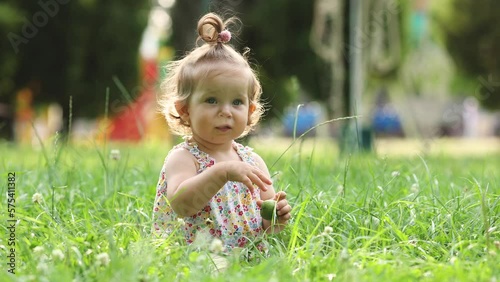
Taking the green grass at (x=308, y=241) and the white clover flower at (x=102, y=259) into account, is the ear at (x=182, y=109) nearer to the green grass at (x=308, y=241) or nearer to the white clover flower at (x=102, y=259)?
the green grass at (x=308, y=241)

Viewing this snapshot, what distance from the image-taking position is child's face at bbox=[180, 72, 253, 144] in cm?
287

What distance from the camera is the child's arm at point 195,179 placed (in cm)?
265

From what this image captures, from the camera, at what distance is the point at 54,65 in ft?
51.1

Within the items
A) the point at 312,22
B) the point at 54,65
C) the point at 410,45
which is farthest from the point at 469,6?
the point at 54,65

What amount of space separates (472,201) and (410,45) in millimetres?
15007

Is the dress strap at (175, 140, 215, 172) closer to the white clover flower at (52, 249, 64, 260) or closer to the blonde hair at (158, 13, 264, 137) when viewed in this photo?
the blonde hair at (158, 13, 264, 137)

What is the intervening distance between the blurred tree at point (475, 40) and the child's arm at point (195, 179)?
13618 mm

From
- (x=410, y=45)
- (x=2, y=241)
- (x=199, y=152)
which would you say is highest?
(x=199, y=152)

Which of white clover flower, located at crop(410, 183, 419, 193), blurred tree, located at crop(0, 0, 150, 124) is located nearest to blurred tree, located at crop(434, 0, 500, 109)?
blurred tree, located at crop(0, 0, 150, 124)

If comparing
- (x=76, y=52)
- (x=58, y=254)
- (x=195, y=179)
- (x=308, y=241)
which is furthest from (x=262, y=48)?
(x=58, y=254)

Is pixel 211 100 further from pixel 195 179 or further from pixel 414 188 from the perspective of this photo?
pixel 414 188

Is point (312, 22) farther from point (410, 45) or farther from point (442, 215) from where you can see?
point (442, 215)

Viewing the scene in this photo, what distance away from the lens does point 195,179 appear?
271 cm

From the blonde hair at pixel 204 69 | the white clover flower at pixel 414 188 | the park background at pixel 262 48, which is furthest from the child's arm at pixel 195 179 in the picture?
the park background at pixel 262 48
